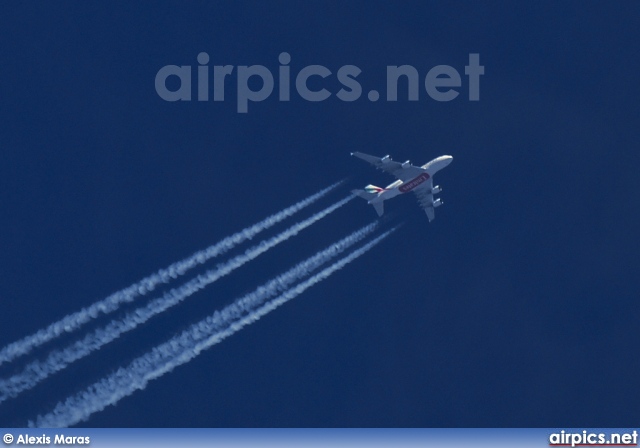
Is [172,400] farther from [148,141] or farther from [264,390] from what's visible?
[148,141]

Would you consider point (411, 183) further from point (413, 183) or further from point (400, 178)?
point (400, 178)

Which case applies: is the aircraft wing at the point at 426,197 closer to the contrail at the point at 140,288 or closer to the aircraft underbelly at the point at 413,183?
the aircraft underbelly at the point at 413,183

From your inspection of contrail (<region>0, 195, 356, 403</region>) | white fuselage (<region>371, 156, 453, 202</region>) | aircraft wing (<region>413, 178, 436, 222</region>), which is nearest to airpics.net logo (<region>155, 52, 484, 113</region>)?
white fuselage (<region>371, 156, 453, 202</region>)

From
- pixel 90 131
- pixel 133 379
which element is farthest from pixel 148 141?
pixel 133 379

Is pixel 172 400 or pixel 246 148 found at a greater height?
pixel 246 148

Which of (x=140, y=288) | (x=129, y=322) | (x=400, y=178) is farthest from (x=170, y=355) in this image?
(x=400, y=178)
